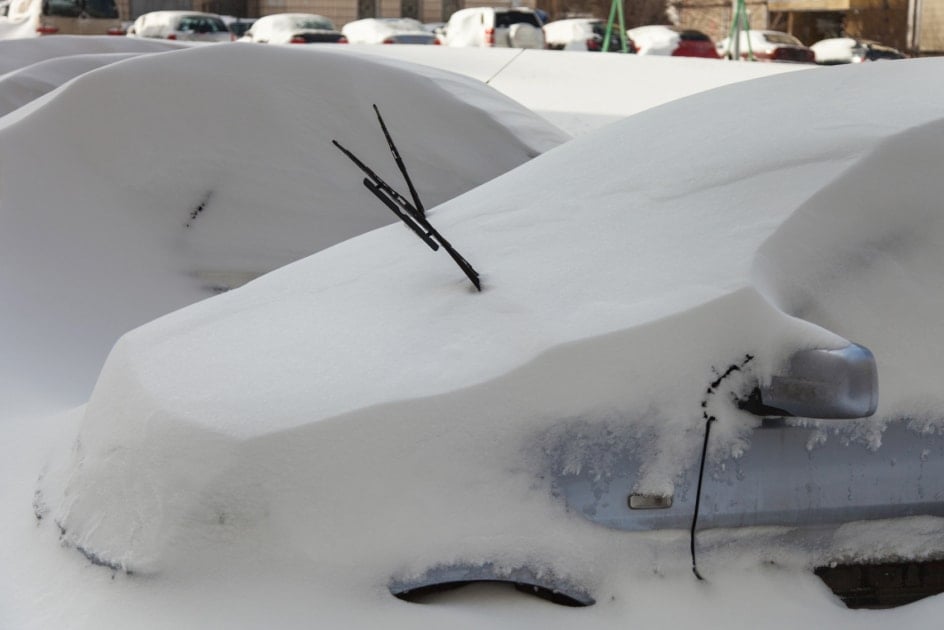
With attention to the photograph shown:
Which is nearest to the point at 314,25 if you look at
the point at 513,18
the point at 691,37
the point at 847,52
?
the point at 513,18

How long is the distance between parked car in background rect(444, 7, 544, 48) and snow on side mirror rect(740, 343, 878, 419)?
2408cm

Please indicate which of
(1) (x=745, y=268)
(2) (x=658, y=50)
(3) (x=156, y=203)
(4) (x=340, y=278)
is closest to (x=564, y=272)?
(1) (x=745, y=268)

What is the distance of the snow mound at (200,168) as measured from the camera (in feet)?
17.3

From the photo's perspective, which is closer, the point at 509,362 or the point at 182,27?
the point at 509,362

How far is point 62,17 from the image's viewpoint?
21328mm

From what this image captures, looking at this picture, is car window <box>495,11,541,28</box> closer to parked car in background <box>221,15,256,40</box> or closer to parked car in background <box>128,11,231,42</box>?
parked car in background <box>128,11,231,42</box>

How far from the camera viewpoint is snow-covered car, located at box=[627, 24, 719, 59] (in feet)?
91.5

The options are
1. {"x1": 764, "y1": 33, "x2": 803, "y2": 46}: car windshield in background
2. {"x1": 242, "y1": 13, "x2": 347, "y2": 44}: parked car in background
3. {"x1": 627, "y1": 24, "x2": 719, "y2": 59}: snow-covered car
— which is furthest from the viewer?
{"x1": 764, "y1": 33, "x2": 803, "y2": 46}: car windshield in background

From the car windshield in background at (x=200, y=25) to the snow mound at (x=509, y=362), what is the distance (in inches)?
1022

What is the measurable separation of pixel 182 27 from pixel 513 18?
7380 mm

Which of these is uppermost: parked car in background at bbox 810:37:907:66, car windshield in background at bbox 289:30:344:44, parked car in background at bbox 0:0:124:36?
parked car in background at bbox 0:0:124:36

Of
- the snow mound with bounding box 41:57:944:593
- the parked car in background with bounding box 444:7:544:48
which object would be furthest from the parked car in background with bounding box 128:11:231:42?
the snow mound with bounding box 41:57:944:593

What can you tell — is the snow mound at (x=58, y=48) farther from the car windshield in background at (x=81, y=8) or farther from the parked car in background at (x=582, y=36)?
the parked car in background at (x=582, y=36)

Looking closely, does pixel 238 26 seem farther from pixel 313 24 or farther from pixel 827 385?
pixel 827 385
